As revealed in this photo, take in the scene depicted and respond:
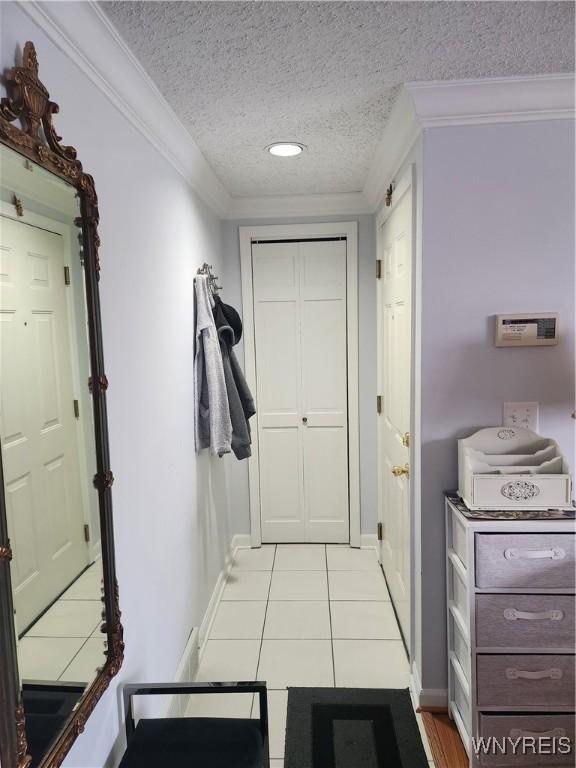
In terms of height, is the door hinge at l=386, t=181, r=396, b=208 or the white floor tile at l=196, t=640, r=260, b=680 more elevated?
the door hinge at l=386, t=181, r=396, b=208

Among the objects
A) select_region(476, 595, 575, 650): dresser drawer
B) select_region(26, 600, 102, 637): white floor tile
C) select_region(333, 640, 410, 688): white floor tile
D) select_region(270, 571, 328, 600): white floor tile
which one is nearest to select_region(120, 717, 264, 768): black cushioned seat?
select_region(26, 600, 102, 637): white floor tile

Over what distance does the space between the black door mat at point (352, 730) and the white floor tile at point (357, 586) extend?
0.79 m

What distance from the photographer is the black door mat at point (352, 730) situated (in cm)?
189

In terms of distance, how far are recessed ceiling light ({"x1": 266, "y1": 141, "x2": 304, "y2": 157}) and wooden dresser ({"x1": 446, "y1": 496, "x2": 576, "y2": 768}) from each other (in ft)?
5.74

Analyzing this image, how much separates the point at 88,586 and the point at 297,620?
1.79 metres

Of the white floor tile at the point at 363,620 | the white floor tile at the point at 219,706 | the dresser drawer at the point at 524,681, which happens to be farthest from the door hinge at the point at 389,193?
the white floor tile at the point at 219,706

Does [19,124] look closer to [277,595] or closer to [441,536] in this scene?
[441,536]

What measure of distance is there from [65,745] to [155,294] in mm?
1409

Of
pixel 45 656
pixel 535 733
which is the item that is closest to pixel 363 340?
pixel 535 733

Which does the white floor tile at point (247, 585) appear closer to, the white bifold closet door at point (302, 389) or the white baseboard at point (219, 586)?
the white baseboard at point (219, 586)

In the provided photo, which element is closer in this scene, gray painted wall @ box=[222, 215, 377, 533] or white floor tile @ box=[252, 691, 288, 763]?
white floor tile @ box=[252, 691, 288, 763]

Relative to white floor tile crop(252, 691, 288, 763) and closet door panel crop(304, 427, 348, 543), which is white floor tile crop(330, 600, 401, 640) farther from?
closet door panel crop(304, 427, 348, 543)

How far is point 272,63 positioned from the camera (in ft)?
5.18

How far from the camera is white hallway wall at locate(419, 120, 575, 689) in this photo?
1905 millimetres
